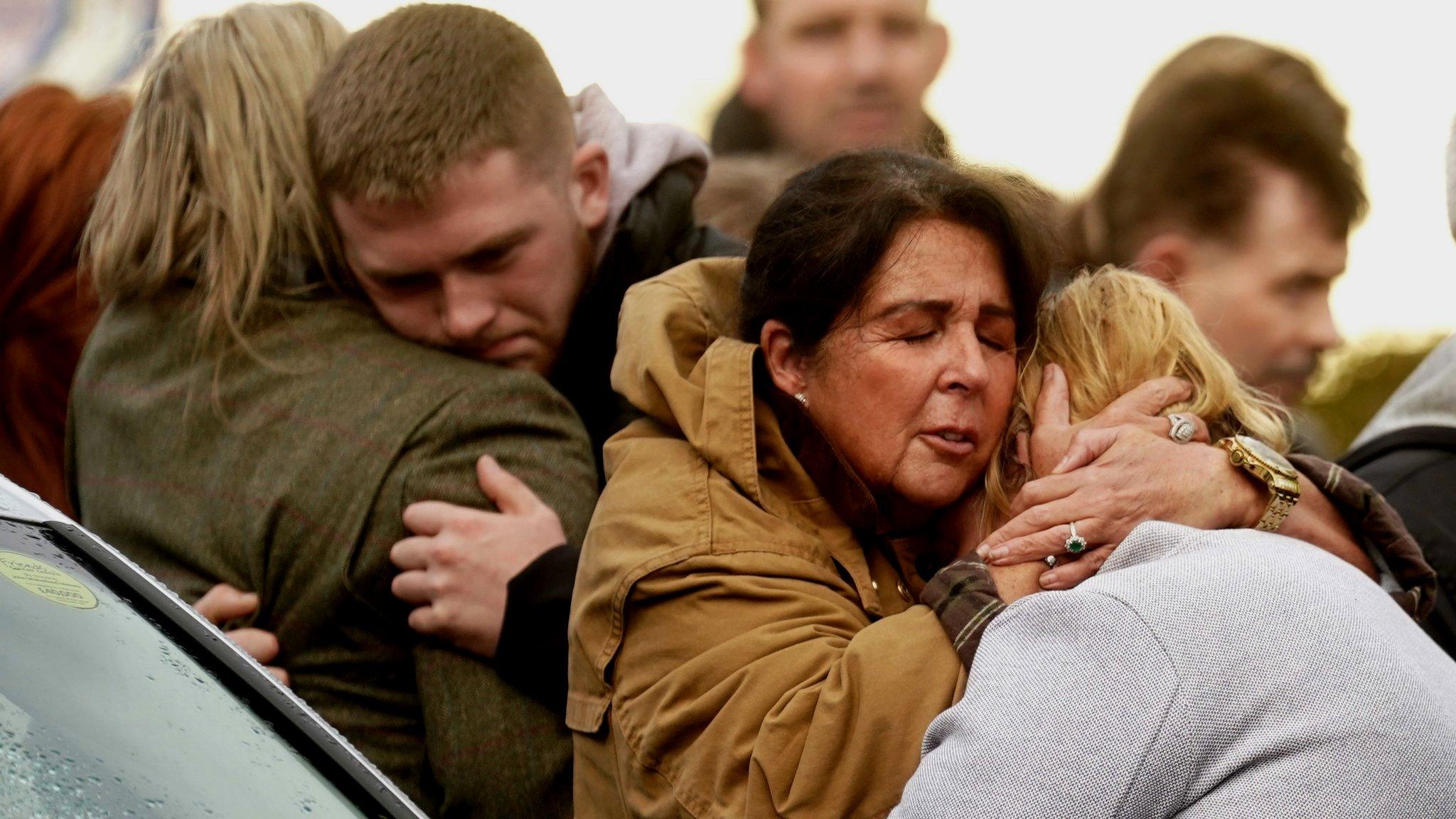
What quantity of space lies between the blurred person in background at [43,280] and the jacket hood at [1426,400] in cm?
255

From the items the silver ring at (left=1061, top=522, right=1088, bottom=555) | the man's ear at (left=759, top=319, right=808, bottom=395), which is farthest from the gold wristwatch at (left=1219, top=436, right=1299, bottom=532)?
the man's ear at (left=759, top=319, right=808, bottom=395)

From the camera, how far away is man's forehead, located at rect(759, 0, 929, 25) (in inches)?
189

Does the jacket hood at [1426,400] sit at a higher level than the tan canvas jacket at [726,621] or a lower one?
lower

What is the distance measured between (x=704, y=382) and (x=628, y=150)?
115 cm

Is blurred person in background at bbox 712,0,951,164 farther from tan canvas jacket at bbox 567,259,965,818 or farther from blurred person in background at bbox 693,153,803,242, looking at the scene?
tan canvas jacket at bbox 567,259,965,818

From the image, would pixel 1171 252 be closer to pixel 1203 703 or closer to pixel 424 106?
pixel 424 106

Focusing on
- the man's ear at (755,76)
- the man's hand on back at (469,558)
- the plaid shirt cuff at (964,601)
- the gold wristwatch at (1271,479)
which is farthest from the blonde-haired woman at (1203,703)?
the man's ear at (755,76)

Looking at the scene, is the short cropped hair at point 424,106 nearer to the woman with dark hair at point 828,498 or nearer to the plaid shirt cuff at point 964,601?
the woman with dark hair at point 828,498

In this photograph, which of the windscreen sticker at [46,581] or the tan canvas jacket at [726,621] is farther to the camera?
the tan canvas jacket at [726,621]

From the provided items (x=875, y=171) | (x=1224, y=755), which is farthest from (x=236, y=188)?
(x=1224, y=755)

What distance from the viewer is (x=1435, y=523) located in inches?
120

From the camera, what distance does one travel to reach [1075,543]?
233 centimetres

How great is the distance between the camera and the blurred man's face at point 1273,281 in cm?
413

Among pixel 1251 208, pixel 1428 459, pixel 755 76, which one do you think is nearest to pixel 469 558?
pixel 1428 459
